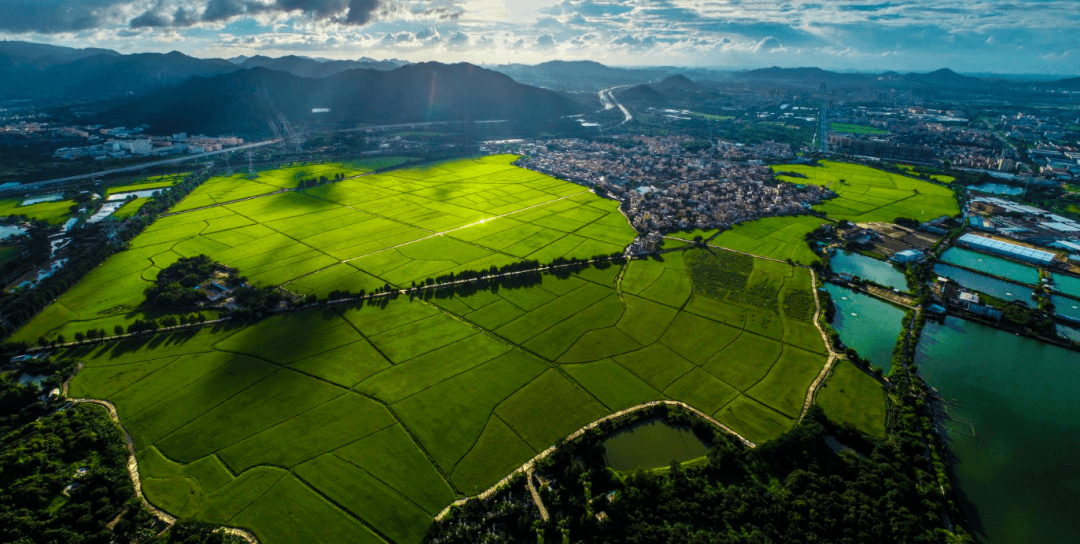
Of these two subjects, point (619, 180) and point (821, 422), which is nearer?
point (821, 422)

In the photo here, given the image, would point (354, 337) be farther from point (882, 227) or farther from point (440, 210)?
point (882, 227)

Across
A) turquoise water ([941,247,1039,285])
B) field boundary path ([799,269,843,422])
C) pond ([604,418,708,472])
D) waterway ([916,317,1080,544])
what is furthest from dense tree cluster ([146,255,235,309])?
turquoise water ([941,247,1039,285])

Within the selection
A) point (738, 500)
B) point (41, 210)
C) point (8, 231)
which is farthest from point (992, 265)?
point (41, 210)

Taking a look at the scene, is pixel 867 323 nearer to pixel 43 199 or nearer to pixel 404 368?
pixel 404 368

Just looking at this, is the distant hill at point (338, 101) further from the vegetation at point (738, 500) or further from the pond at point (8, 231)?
the vegetation at point (738, 500)

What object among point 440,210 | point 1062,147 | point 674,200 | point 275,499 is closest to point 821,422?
point 275,499

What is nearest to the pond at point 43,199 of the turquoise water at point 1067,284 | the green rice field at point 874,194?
the green rice field at point 874,194

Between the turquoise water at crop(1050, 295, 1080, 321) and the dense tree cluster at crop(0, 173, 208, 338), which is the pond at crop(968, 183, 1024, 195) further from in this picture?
the dense tree cluster at crop(0, 173, 208, 338)
